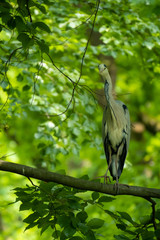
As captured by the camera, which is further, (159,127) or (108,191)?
(159,127)

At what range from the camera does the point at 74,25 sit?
13.4 ft

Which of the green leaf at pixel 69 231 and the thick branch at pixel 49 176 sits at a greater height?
the thick branch at pixel 49 176

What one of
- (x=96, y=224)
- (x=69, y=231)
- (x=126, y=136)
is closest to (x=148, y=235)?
(x=96, y=224)

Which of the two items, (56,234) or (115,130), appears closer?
(56,234)

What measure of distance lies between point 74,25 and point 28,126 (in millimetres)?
4721

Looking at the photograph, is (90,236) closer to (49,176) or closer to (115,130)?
(49,176)

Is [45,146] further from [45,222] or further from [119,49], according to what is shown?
[45,222]

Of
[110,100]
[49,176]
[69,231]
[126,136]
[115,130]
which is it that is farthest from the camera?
[126,136]

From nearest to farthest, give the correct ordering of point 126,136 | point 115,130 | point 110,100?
point 110,100 < point 115,130 < point 126,136

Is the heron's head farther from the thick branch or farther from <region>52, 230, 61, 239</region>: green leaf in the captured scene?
<region>52, 230, 61, 239</region>: green leaf

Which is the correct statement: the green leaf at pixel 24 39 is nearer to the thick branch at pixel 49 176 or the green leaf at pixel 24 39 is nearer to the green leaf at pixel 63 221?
the thick branch at pixel 49 176

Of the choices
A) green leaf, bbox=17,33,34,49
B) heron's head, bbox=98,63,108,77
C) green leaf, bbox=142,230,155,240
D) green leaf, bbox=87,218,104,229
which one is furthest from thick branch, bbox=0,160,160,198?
heron's head, bbox=98,63,108,77

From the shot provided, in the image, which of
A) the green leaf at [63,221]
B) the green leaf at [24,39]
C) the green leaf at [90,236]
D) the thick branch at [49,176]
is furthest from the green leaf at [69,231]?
the green leaf at [24,39]

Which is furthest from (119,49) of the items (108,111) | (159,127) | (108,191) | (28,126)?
(159,127)
